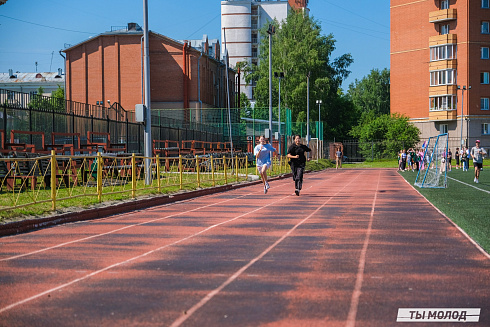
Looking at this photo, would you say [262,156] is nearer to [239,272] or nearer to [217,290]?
[239,272]

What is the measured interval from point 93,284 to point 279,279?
1874 millimetres

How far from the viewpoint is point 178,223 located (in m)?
12.1

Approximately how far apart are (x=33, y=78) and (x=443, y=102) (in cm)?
6827

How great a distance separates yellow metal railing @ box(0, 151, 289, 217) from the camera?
12.7m

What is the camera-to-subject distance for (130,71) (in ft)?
197

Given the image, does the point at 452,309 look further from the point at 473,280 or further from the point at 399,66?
the point at 399,66

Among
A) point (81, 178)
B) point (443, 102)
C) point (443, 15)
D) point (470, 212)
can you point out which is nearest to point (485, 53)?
point (443, 15)

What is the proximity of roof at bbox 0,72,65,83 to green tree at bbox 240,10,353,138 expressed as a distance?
4086 cm

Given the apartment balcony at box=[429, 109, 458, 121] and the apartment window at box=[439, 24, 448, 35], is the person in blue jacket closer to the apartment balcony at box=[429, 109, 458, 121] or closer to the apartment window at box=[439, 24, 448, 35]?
the apartment balcony at box=[429, 109, 458, 121]

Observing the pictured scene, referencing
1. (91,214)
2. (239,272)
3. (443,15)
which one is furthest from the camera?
(443,15)

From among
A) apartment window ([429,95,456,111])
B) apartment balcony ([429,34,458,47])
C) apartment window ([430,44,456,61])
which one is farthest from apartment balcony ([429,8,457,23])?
apartment window ([429,95,456,111])

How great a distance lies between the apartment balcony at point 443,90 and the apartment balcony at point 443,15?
7027 mm

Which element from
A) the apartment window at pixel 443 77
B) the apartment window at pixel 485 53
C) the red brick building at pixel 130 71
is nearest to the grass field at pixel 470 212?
the red brick building at pixel 130 71

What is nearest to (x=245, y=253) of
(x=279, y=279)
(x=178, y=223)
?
(x=279, y=279)
